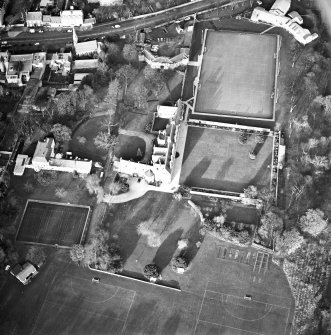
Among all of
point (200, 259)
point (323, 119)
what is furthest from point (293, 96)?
point (200, 259)

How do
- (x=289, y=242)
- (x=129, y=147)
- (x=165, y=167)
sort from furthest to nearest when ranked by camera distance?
(x=129, y=147) → (x=165, y=167) → (x=289, y=242)

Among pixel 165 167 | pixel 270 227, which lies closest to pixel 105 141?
pixel 165 167

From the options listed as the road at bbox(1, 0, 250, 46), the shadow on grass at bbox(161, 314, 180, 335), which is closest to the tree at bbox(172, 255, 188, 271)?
the shadow on grass at bbox(161, 314, 180, 335)

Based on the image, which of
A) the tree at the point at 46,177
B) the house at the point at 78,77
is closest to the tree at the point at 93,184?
the tree at the point at 46,177

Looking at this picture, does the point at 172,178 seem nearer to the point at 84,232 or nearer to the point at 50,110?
the point at 84,232

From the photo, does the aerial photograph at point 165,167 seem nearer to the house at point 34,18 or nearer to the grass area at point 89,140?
the house at point 34,18

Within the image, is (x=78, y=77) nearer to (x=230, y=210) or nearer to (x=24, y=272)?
(x=24, y=272)
